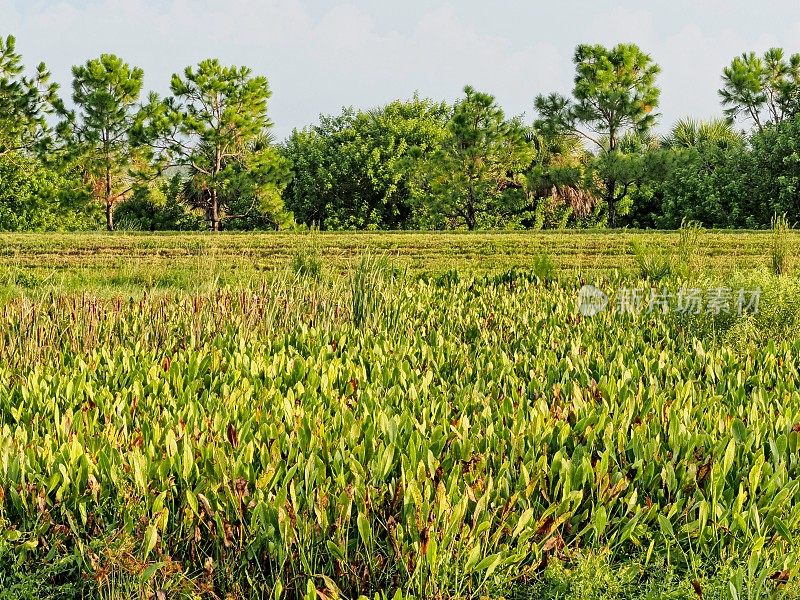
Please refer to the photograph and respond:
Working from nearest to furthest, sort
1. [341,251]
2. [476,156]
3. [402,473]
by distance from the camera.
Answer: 1. [402,473]
2. [341,251]
3. [476,156]

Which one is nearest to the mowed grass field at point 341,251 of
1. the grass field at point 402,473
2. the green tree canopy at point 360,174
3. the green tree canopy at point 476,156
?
the green tree canopy at point 476,156

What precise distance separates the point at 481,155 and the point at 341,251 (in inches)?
375

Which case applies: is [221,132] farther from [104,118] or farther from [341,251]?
[341,251]

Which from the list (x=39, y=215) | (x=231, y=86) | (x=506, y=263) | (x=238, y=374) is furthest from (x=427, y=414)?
(x=39, y=215)

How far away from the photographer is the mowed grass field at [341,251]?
45.9ft

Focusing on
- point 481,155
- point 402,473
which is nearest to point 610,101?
point 481,155

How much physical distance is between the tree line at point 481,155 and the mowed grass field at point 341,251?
26.1ft

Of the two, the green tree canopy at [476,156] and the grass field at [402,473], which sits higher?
the green tree canopy at [476,156]

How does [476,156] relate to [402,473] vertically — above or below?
above

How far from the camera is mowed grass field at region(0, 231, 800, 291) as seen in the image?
1399 centimetres

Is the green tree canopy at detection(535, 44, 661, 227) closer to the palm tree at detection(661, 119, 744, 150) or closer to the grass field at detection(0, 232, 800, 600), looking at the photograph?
the palm tree at detection(661, 119, 744, 150)

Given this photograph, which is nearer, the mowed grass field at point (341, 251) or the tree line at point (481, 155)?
the mowed grass field at point (341, 251)

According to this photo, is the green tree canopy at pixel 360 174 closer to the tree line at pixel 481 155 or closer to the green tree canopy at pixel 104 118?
the tree line at pixel 481 155

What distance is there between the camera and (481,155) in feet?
78.5
